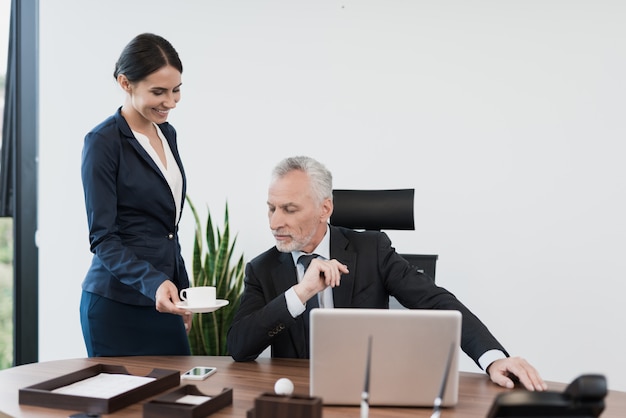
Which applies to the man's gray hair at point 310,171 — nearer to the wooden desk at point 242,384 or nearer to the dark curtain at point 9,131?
the wooden desk at point 242,384

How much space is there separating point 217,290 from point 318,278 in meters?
1.88

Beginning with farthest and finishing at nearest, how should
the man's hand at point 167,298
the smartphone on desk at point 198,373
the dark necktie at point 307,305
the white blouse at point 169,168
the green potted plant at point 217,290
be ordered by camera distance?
the green potted plant at point 217,290 → the white blouse at point 169,168 → the dark necktie at point 307,305 → the man's hand at point 167,298 → the smartphone on desk at point 198,373

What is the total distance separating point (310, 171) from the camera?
8.24 feet

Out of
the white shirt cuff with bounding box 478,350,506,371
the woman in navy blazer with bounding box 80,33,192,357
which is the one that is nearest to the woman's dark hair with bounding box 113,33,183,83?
the woman in navy blazer with bounding box 80,33,192,357

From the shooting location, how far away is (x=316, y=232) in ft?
8.29

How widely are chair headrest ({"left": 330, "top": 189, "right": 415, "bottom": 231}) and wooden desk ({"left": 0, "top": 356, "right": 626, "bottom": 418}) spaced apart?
2.62ft

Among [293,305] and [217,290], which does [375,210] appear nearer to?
[293,305]

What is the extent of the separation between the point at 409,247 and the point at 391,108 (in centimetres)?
78

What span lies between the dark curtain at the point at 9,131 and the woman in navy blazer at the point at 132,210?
2.20 m

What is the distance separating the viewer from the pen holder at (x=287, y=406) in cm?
132

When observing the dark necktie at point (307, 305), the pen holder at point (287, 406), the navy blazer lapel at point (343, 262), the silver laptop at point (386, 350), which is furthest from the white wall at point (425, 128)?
the pen holder at point (287, 406)

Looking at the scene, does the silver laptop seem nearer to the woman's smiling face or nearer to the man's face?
the man's face

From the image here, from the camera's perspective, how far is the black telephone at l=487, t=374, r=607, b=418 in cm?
95

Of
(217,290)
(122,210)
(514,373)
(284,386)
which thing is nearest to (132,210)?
(122,210)
